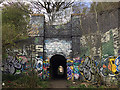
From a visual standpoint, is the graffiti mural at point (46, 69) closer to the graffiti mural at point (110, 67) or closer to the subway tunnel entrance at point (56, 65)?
the subway tunnel entrance at point (56, 65)

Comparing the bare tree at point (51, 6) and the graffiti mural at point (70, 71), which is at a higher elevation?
the bare tree at point (51, 6)

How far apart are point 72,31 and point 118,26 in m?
4.14

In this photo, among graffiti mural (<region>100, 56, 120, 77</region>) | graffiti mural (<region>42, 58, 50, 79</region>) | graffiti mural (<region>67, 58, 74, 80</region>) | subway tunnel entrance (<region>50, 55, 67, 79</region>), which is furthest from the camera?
subway tunnel entrance (<region>50, 55, 67, 79</region>)

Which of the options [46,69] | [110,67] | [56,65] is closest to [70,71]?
[46,69]

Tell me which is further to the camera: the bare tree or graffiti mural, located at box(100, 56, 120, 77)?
the bare tree

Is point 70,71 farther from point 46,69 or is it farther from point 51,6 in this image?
point 51,6

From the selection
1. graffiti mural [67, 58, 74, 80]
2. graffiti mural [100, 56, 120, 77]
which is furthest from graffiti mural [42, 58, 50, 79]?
graffiti mural [100, 56, 120, 77]

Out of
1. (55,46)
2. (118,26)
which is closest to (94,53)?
(118,26)

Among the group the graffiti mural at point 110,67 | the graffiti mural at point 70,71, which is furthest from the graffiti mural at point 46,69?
the graffiti mural at point 110,67

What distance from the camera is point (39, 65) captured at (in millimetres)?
10484

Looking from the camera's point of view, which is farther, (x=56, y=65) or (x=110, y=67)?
(x=56, y=65)

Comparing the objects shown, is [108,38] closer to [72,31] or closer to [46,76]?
[72,31]

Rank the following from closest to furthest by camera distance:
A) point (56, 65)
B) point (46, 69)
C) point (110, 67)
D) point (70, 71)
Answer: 1. point (110, 67)
2. point (70, 71)
3. point (46, 69)
4. point (56, 65)

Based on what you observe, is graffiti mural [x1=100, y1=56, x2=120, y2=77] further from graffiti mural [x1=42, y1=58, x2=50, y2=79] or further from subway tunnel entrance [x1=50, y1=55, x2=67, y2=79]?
subway tunnel entrance [x1=50, y1=55, x2=67, y2=79]
